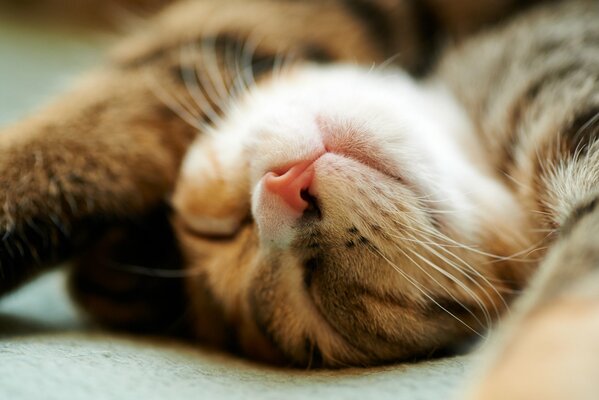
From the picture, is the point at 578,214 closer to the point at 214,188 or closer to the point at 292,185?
the point at 292,185

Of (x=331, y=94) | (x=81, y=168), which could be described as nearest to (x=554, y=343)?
(x=331, y=94)

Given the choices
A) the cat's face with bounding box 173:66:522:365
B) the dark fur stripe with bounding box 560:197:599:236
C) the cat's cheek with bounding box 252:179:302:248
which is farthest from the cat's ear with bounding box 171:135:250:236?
the dark fur stripe with bounding box 560:197:599:236

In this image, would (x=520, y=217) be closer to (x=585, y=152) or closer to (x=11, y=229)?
(x=585, y=152)

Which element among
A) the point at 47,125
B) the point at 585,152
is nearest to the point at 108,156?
the point at 47,125

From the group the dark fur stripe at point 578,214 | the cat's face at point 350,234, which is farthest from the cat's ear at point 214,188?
the dark fur stripe at point 578,214

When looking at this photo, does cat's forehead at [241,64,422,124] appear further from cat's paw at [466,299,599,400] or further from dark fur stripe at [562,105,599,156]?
cat's paw at [466,299,599,400]

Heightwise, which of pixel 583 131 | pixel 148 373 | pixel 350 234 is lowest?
pixel 148 373

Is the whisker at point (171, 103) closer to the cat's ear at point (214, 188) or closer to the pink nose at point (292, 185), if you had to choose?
the cat's ear at point (214, 188)
